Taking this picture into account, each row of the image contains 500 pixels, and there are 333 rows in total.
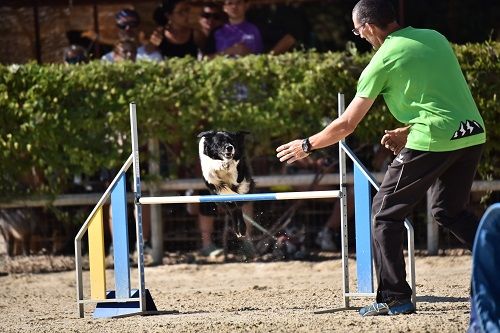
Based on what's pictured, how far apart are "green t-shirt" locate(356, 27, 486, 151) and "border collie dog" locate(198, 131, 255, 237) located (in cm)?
146

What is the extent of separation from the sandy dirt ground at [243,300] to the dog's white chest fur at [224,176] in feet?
2.76

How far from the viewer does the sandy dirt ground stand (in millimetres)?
5691

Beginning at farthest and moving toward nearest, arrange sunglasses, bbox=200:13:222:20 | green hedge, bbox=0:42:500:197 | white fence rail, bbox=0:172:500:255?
sunglasses, bbox=200:13:222:20
white fence rail, bbox=0:172:500:255
green hedge, bbox=0:42:500:197

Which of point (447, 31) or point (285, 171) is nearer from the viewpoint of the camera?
point (285, 171)

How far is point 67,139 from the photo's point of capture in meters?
9.11

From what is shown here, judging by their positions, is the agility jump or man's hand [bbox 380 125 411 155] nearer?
man's hand [bbox 380 125 411 155]

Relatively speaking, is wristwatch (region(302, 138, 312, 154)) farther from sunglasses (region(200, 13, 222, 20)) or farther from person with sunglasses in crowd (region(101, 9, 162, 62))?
sunglasses (region(200, 13, 222, 20))

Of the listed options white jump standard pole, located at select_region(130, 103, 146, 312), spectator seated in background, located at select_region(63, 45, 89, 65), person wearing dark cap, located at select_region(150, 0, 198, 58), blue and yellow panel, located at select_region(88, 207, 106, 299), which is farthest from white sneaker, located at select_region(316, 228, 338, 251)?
blue and yellow panel, located at select_region(88, 207, 106, 299)

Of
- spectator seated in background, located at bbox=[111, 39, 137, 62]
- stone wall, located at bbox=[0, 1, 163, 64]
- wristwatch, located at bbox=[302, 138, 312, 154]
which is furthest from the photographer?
stone wall, located at bbox=[0, 1, 163, 64]

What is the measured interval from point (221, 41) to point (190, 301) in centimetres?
341

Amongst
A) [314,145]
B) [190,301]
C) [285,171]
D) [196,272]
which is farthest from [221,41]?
[314,145]

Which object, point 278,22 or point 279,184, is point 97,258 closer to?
point 279,184

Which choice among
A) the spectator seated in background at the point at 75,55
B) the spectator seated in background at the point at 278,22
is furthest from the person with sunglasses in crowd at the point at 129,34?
the spectator seated in background at the point at 278,22

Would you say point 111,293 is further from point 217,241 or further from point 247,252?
point 217,241
